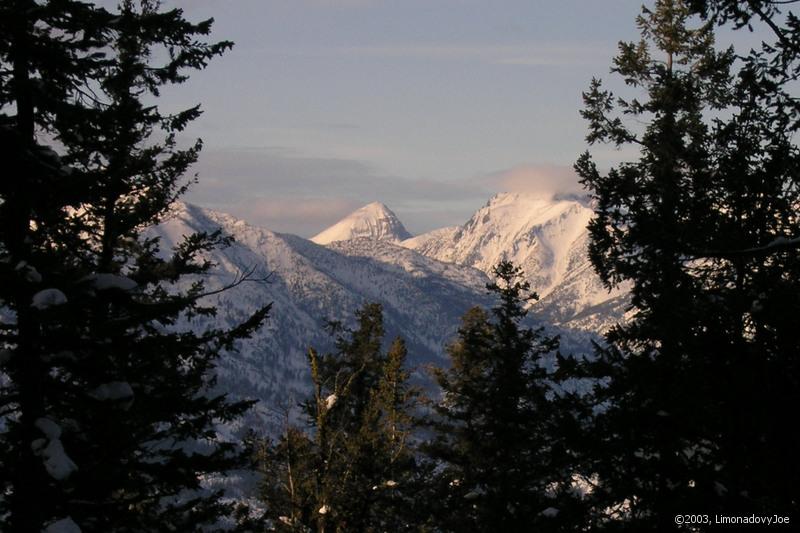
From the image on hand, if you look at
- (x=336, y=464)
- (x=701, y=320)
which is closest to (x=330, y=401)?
(x=336, y=464)

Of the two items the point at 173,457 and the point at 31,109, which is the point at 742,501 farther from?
the point at 31,109

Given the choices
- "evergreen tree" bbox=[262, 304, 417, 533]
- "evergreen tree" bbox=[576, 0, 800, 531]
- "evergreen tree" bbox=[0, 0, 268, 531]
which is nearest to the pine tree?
"evergreen tree" bbox=[262, 304, 417, 533]

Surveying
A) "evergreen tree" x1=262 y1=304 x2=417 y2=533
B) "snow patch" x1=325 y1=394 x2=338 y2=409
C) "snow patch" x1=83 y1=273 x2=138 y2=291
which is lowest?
"evergreen tree" x1=262 y1=304 x2=417 y2=533

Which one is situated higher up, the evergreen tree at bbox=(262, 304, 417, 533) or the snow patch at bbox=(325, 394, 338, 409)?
the snow patch at bbox=(325, 394, 338, 409)

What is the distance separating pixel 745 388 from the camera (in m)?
11.8

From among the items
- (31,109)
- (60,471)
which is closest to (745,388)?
(60,471)

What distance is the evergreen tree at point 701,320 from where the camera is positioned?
11633 millimetres

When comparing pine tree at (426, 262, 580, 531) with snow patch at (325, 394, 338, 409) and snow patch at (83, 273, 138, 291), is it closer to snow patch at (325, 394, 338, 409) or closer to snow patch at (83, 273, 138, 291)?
snow patch at (325, 394, 338, 409)

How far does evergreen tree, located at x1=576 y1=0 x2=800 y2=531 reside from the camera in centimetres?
1163

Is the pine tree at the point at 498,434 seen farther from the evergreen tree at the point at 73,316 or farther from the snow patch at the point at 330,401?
the evergreen tree at the point at 73,316

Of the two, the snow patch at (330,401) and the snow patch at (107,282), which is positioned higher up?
the snow patch at (107,282)

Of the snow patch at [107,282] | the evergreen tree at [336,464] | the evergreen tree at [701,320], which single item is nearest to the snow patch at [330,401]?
the evergreen tree at [336,464]

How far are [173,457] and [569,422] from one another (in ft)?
26.6

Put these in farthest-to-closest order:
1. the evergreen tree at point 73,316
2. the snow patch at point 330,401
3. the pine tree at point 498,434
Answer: the pine tree at point 498,434 < the snow patch at point 330,401 < the evergreen tree at point 73,316
